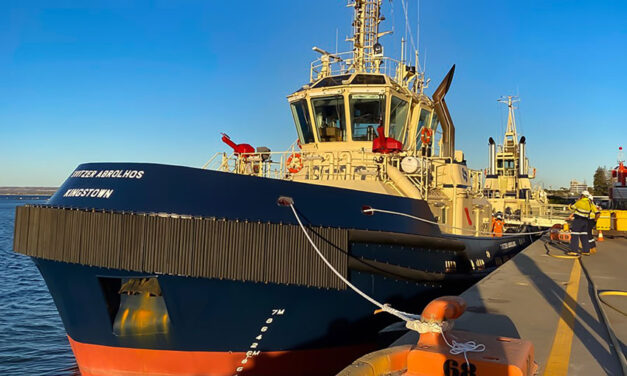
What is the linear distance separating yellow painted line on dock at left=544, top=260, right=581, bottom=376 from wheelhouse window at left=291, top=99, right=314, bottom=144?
5661 mm

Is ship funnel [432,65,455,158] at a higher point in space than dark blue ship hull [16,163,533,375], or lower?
higher

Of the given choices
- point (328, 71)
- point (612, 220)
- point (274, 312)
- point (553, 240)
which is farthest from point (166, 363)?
point (612, 220)

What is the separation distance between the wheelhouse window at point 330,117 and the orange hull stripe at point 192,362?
15.3ft

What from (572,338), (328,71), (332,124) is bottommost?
(572,338)

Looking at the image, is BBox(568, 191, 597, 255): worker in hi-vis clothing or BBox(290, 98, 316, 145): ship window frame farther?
BBox(290, 98, 316, 145): ship window frame

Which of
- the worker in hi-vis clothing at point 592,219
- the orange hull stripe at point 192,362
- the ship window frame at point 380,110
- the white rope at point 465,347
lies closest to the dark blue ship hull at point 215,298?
the orange hull stripe at point 192,362

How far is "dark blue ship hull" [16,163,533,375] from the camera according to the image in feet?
18.3

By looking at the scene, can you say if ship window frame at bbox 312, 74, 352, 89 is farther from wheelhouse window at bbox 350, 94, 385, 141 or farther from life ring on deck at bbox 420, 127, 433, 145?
life ring on deck at bbox 420, 127, 433, 145

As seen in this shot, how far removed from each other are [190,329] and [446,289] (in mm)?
4407

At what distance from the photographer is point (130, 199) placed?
5.59m

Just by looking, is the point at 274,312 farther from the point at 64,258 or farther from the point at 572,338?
the point at 572,338

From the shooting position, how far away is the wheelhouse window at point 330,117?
9.59m

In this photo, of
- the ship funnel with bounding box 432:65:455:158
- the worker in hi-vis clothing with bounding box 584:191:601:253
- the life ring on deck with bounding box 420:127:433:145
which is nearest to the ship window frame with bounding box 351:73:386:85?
the life ring on deck with bounding box 420:127:433:145

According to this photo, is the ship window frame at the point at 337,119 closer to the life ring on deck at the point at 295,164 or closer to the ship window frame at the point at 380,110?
the ship window frame at the point at 380,110
